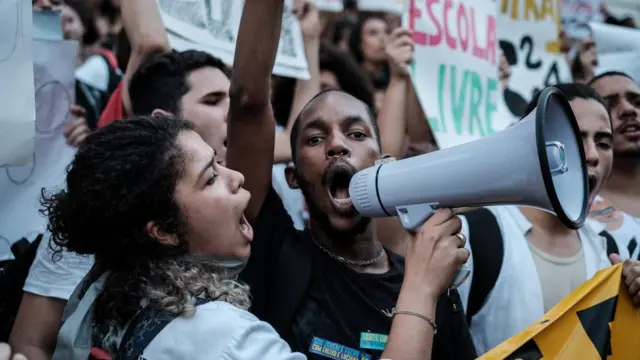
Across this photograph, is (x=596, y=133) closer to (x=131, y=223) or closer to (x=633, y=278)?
(x=633, y=278)

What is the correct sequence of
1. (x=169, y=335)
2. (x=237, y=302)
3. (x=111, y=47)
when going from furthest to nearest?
(x=111, y=47)
(x=237, y=302)
(x=169, y=335)

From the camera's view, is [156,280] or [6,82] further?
[6,82]

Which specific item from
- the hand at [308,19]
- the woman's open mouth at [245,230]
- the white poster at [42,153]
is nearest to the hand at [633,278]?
the woman's open mouth at [245,230]

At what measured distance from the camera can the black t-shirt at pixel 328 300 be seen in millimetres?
2332

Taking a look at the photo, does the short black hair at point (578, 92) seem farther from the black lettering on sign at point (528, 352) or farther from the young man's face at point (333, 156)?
the black lettering on sign at point (528, 352)

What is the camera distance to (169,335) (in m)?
1.87

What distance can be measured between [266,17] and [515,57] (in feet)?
10.1

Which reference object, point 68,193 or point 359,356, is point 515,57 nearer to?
point 359,356

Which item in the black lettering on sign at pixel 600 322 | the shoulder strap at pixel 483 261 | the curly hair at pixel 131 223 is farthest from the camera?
the shoulder strap at pixel 483 261

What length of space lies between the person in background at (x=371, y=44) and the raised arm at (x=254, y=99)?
4266mm

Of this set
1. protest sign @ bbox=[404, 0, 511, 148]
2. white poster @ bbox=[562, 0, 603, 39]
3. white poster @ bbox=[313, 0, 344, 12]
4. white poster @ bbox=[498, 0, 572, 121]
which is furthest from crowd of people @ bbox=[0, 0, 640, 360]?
white poster @ bbox=[562, 0, 603, 39]

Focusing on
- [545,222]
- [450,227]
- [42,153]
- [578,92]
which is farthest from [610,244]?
[42,153]

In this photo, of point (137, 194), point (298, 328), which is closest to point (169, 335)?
point (137, 194)

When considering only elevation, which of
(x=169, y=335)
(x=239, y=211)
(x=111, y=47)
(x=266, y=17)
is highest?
(x=266, y=17)
